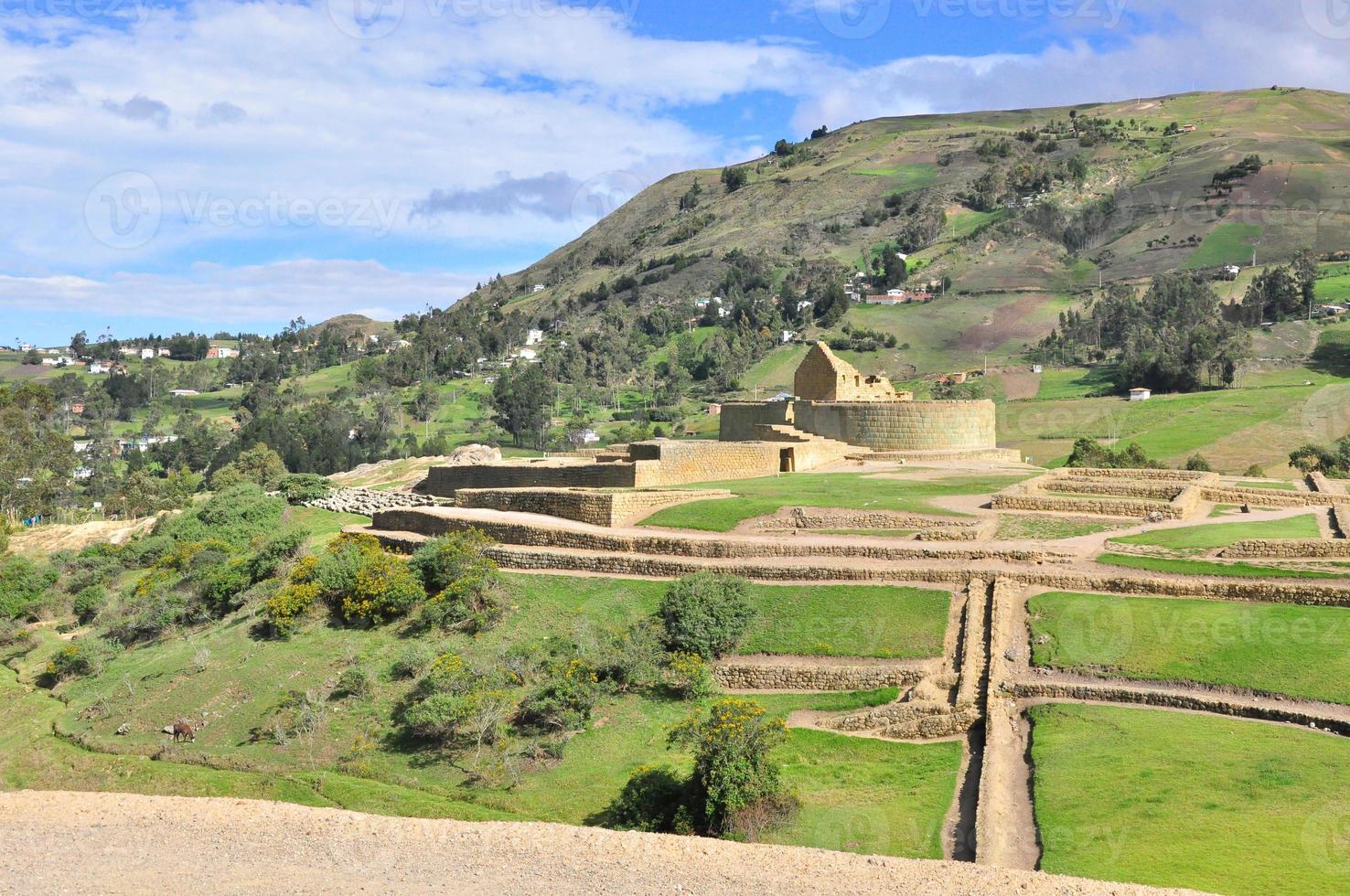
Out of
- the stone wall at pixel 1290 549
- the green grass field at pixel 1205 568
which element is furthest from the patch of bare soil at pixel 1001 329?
the green grass field at pixel 1205 568

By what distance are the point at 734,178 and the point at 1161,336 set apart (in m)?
116

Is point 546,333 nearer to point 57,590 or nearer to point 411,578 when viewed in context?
point 57,590

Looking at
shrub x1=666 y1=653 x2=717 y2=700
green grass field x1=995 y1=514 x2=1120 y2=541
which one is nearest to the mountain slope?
green grass field x1=995 y1=514 x2=1120 y2=541

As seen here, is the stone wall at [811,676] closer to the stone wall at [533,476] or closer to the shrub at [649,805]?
the shrub at [649,805]

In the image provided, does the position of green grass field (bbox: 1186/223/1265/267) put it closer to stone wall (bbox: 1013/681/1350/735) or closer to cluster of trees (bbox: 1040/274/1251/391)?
cluster of trees (bbox: 1040/274/1251/391)

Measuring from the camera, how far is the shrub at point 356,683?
64.9 ft

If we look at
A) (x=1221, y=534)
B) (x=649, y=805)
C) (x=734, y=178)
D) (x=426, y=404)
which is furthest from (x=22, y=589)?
(x=734, y=178)

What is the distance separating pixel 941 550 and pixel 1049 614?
9.88 feet

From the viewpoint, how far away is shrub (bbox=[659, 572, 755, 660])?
19125 millimetres

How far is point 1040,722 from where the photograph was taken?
50.9ft

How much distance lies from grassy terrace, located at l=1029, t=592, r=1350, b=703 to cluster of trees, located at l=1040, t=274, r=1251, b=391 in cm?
5261

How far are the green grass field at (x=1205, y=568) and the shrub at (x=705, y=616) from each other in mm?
6518

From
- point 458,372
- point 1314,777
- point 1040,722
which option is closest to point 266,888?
point 1040,722

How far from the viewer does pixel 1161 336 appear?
2931 inches
